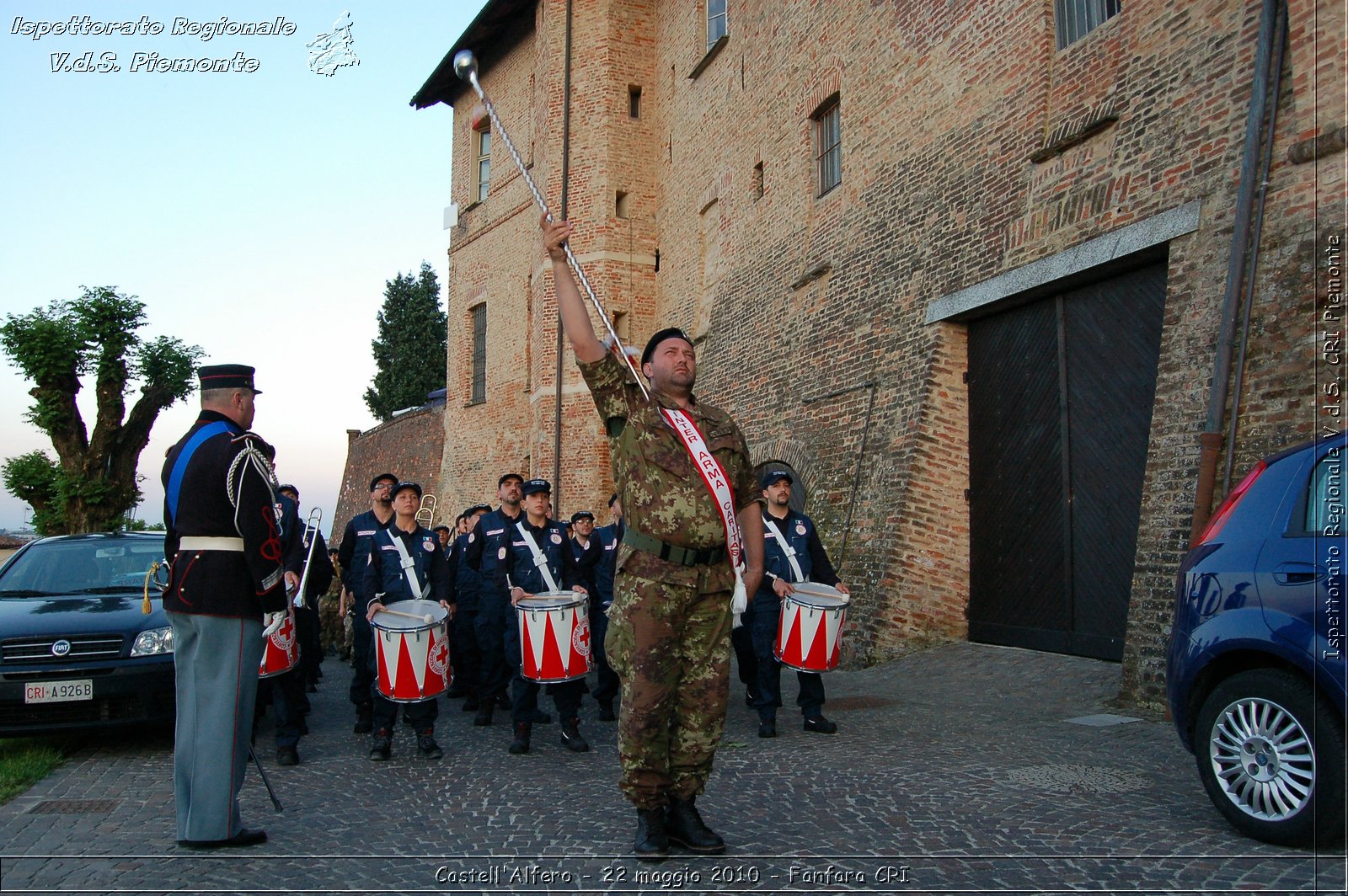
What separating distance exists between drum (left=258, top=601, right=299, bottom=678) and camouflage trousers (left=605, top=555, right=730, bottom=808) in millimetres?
3631

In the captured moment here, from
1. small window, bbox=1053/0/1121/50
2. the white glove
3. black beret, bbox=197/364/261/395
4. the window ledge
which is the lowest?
the white glove

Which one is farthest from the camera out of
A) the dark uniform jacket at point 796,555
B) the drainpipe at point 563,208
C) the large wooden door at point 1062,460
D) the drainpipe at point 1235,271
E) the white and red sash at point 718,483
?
the drainpipe at point 563,208

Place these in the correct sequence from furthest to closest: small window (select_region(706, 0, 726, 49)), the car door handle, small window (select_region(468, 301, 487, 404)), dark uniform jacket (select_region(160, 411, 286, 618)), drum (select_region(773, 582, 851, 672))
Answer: small window (select_region(468, 301, 487, 404)), small window (select_region(706, 0, 726, 49)), drum (select_region(773, 582, 851, 672)), dark uniform jacket (select_region(160, 411, 286, 618)), the car door handle

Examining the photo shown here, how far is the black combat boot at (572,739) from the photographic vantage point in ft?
24.3

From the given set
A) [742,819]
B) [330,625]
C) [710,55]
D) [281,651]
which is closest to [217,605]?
[742,819]

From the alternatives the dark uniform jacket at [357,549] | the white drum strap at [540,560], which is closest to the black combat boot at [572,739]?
the white drum strap at [540,560]

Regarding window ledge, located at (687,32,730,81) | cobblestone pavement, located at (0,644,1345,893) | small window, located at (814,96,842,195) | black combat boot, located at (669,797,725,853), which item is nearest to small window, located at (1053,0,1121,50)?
small window, located at (814,96,842,195)

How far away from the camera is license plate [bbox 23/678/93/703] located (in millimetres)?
6863

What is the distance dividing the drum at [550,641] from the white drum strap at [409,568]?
840 millimetres

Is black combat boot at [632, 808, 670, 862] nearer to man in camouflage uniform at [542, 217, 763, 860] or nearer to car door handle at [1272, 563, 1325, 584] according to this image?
man in camouflage uniform at [542, 217, 763, 860]

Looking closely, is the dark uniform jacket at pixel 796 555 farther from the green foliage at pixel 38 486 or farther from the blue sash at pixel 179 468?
the green foliage at pixel 38 486

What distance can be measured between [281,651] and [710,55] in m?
14.5

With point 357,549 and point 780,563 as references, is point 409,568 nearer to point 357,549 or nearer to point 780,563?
point 357,549

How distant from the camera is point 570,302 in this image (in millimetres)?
4289
